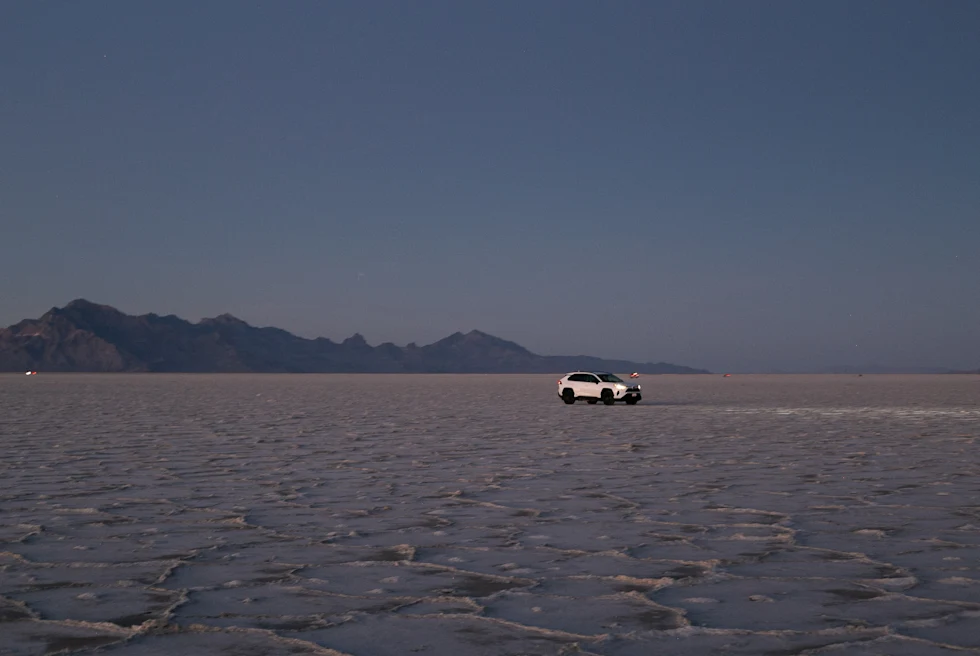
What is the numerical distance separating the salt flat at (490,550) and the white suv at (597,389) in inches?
712

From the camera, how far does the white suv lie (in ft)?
120

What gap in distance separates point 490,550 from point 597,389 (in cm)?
2870

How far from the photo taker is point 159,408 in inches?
1406

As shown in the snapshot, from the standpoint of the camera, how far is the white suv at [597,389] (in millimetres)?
36469

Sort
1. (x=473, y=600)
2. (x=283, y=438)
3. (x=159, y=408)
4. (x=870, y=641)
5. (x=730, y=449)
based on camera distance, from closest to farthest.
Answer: (x=870, y=641) < (x=473, y=600) < (x=730, y=449) < (x=283, y=438) < (x=159, y=408)

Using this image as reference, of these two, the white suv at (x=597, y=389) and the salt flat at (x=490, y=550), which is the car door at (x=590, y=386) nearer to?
the white suv at (x=597, y=389)

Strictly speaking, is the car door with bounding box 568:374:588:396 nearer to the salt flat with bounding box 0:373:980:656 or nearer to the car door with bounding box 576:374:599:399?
the car door with bounding box 576:374:599:399

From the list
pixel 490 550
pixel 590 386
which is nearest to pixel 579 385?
pixel 590 386

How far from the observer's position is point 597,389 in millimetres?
36938

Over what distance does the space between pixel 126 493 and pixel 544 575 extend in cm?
685

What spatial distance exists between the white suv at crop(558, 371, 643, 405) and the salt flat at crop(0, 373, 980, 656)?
1809 cm

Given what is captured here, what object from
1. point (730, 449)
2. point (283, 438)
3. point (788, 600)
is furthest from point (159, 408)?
point (788, 600)

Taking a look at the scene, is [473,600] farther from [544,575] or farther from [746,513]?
[746,513]

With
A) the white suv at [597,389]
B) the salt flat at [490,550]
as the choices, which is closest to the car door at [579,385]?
the white suv at [597,389]
